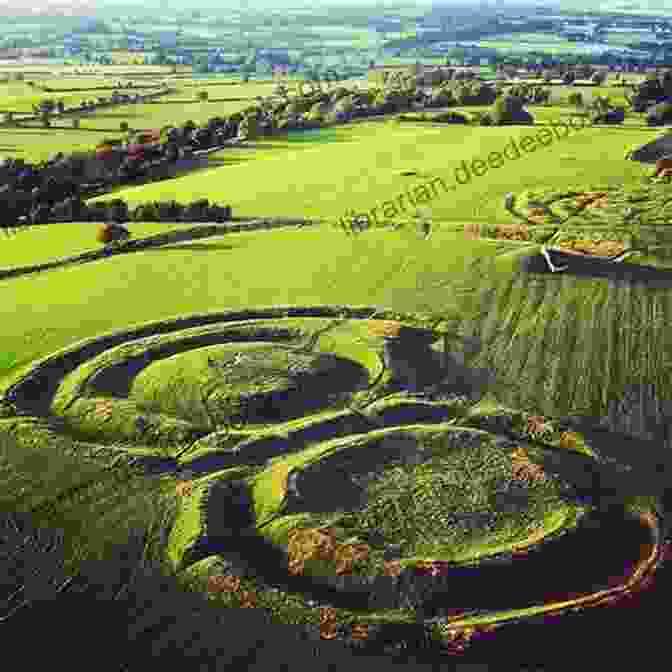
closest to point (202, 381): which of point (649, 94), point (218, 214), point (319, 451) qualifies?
point (319, 451)

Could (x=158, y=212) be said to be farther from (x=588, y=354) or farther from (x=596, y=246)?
(x=588, y=354)

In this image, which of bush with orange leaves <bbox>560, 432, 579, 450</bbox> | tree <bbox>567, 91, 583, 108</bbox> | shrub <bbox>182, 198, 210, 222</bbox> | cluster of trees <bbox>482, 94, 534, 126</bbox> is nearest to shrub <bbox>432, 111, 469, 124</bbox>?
cluster of trees <bbox>482, 94, 534, 126</bbox>

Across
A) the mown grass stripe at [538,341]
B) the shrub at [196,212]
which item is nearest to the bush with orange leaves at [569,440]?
the mown grass stripe at [538,341]

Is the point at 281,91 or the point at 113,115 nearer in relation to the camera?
the point at 113,115

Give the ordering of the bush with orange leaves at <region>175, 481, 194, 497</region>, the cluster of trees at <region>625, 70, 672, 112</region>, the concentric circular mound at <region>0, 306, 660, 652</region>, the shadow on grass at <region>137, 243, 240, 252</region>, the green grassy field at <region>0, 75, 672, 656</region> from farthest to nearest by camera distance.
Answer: the cluster of trees at <region>625, 70, 672, 112</region> → the shadow on grass at <region>137, 243, 240, 252</region> → the green grassy field at <region>0, 75, 672, 656</region> → the bush with orange leaves at <region>175, 481, 194, 497</region> → the concentric circular mound at <region>0, 306, 660, 652</region>

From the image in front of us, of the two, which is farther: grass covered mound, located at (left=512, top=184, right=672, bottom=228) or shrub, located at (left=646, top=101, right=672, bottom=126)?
shrub, located at (left=646, top=101, right=672, bottom=126)

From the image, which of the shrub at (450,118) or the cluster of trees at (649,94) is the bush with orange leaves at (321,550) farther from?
the cluster of trees at (649,94)

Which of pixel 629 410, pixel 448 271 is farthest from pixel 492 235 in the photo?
pixel 629 410

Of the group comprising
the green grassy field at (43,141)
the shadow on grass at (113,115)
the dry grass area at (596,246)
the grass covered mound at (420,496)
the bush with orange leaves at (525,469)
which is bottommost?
the green grassy field at (43,141)

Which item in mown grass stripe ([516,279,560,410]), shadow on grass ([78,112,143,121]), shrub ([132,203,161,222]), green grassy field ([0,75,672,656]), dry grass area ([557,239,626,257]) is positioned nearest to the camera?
green grassy field ([0,75,672,656])

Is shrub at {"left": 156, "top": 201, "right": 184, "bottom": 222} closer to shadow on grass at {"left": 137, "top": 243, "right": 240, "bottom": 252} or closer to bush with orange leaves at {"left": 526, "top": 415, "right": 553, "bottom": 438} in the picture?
shadow on grass at {"left": 137, "top": 243, "right": 240, "bottom": 252}
